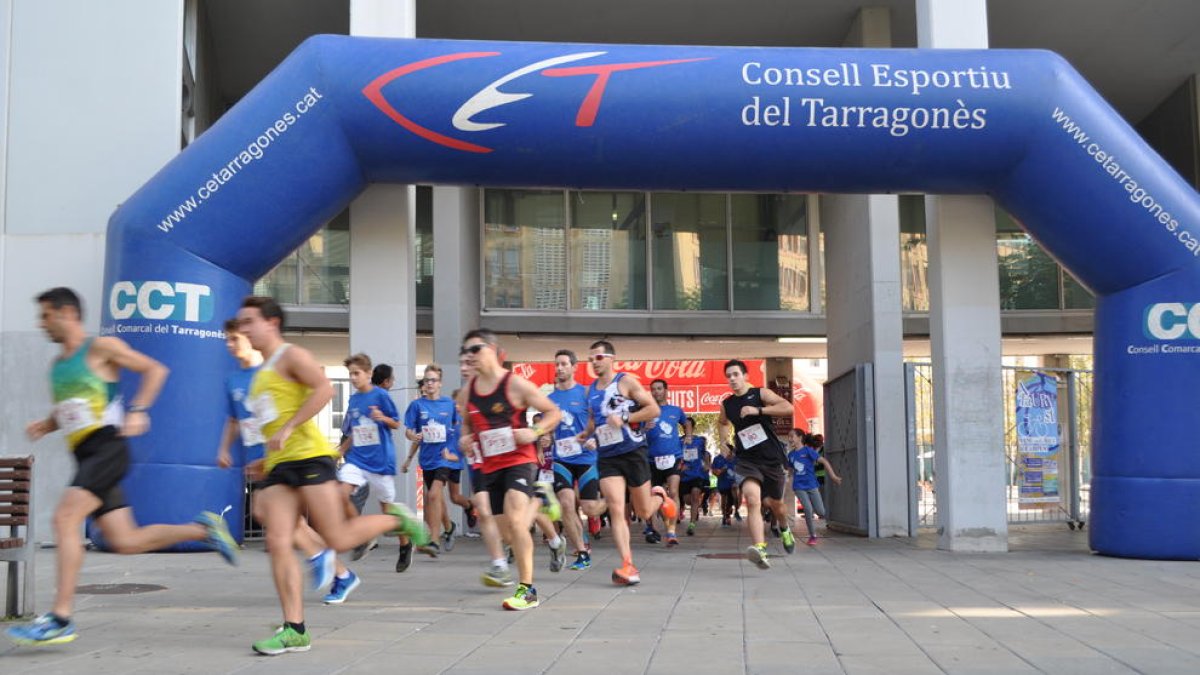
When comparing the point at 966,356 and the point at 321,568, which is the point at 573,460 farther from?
the point at 321,568

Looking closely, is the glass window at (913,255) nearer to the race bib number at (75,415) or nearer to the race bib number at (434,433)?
the race bib number at (434,433)

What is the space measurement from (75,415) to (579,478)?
6.06 m

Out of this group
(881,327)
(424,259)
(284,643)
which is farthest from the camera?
(424,259)

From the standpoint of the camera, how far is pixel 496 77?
11.8 m

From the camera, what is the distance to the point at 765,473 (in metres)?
11.4

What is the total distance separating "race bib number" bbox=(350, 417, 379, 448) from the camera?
11.0 metres

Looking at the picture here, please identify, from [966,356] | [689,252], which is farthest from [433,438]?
[689,252]

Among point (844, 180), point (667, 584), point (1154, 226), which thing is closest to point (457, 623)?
point (667, 584)

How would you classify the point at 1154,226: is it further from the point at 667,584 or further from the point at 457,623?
the point at 457,623

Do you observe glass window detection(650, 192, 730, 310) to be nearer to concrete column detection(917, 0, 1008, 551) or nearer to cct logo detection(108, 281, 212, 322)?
concrete column detection(917, 0, 1008, 551)

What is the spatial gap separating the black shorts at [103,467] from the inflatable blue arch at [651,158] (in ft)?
17.5

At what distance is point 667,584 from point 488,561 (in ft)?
9.07

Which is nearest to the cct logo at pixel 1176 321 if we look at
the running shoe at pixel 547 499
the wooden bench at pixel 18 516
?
the running shoe at pixel 547 499

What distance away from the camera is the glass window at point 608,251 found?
2370 cm
